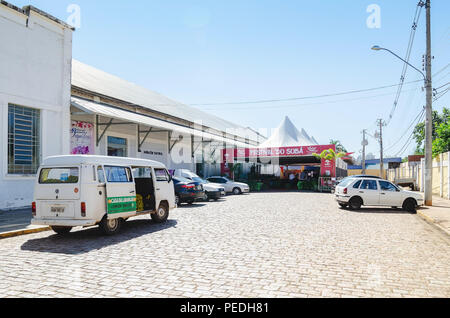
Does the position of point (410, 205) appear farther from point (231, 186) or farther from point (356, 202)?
point (231, 186)

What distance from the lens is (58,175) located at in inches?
353

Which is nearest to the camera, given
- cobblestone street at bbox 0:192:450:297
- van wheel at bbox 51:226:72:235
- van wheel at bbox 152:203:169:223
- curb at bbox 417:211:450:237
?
cobblestone street at bbox 0:192:450:297

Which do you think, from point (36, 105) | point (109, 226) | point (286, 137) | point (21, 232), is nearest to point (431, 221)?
point (109, 226)

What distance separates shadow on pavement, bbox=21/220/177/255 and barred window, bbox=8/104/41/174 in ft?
21.8

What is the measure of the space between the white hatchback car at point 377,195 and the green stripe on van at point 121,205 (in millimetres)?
10258

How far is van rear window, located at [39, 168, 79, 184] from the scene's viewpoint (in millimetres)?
8788

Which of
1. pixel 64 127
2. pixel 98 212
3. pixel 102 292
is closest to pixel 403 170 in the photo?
pixel 64 127

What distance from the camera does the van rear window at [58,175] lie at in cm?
879

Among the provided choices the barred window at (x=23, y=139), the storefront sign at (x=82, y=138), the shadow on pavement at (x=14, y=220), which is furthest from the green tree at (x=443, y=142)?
the shadow on pavement at (x=14, y=220)

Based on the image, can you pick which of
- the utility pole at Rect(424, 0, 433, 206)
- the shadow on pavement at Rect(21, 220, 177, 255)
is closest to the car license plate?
the shadow on pavement at Rect(21, 220, 177, 255)

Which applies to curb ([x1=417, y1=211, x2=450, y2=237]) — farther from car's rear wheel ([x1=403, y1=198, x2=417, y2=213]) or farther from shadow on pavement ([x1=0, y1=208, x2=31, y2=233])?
shadow on pavement ([x1=0, y1=208, x2=31, y2=233])

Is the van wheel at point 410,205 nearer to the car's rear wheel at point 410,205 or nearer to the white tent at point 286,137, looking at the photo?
the car's rear wheel at point 410,205

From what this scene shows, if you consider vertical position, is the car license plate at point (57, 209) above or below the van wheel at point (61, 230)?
above
